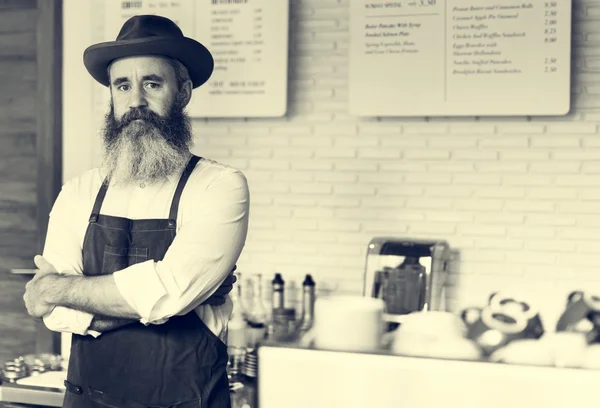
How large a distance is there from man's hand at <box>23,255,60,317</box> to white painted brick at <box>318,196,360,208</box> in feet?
6.37

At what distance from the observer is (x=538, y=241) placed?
12.6 feet

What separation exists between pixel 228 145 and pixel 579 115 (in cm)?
167

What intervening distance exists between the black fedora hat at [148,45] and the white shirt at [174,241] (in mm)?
337

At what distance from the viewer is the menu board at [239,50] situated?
4074mm

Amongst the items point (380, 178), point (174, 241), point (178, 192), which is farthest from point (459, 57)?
point (174, 241)

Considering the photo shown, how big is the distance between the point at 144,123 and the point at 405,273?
1601 mm

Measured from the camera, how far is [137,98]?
2.42 metres

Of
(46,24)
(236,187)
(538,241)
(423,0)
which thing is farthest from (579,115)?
(46,24)

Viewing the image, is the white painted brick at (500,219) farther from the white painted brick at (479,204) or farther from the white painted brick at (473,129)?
the white painted brick at (473,129)

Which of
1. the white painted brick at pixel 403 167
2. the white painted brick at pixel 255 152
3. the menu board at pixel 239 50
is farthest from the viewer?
the white painted brick at pixel 255 152

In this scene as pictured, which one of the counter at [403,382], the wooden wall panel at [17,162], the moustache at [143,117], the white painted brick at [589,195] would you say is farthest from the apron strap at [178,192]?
the wooden wall panel at [17,162]

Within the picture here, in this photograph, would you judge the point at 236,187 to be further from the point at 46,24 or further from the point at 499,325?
the point at 46,24

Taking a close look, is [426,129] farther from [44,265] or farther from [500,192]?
[44,265]

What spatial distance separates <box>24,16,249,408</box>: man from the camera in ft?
7.20
